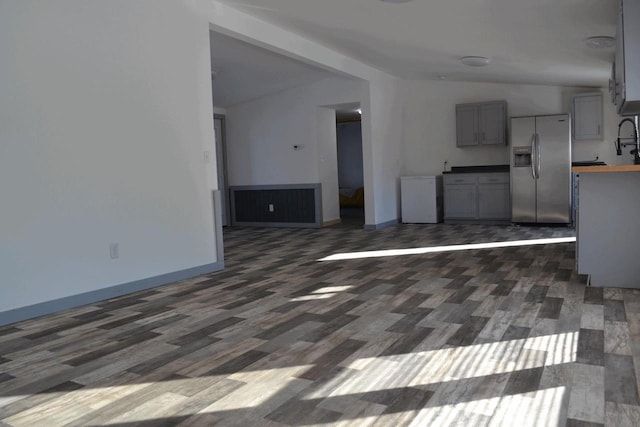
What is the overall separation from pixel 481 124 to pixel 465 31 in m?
3.71

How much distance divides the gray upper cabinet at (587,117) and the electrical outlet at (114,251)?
6970 mm

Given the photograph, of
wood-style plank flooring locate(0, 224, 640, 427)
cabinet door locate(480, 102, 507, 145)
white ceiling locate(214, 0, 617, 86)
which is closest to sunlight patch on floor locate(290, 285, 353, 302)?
wood-style plank flooring locate(0, 224, 640, 427)

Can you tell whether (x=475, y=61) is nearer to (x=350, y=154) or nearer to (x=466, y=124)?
(x=466, y=124)

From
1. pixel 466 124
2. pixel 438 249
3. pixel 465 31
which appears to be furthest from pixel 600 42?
pixel 466 124

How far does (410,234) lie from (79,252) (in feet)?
15.8

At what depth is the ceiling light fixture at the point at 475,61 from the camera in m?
6.43

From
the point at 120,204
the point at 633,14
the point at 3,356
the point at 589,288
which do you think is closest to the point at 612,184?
the point at 589,288

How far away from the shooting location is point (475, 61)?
6555mm

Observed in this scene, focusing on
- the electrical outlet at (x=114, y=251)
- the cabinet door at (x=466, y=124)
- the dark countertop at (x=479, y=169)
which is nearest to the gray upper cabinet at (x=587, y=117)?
the dark countertop at (x=479, y=169)

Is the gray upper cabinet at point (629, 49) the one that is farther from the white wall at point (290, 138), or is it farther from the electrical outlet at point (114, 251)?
the white wall at point (290, 138)

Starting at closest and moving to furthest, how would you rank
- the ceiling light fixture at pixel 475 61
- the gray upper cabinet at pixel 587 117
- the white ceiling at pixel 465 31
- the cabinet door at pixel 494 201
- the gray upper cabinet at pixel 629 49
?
the gray upper cabinet at pixel 629 49
the white ceiling at pixel 465 31
the ceiling light fixture at pixel 475 61
the gray upper cabinet at pixel 587 117
the cabinet door at pixel 494 201

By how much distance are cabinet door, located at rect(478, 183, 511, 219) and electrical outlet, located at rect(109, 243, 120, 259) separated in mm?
6133

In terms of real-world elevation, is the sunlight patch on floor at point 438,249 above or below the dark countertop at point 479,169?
below

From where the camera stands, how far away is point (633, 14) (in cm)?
355
